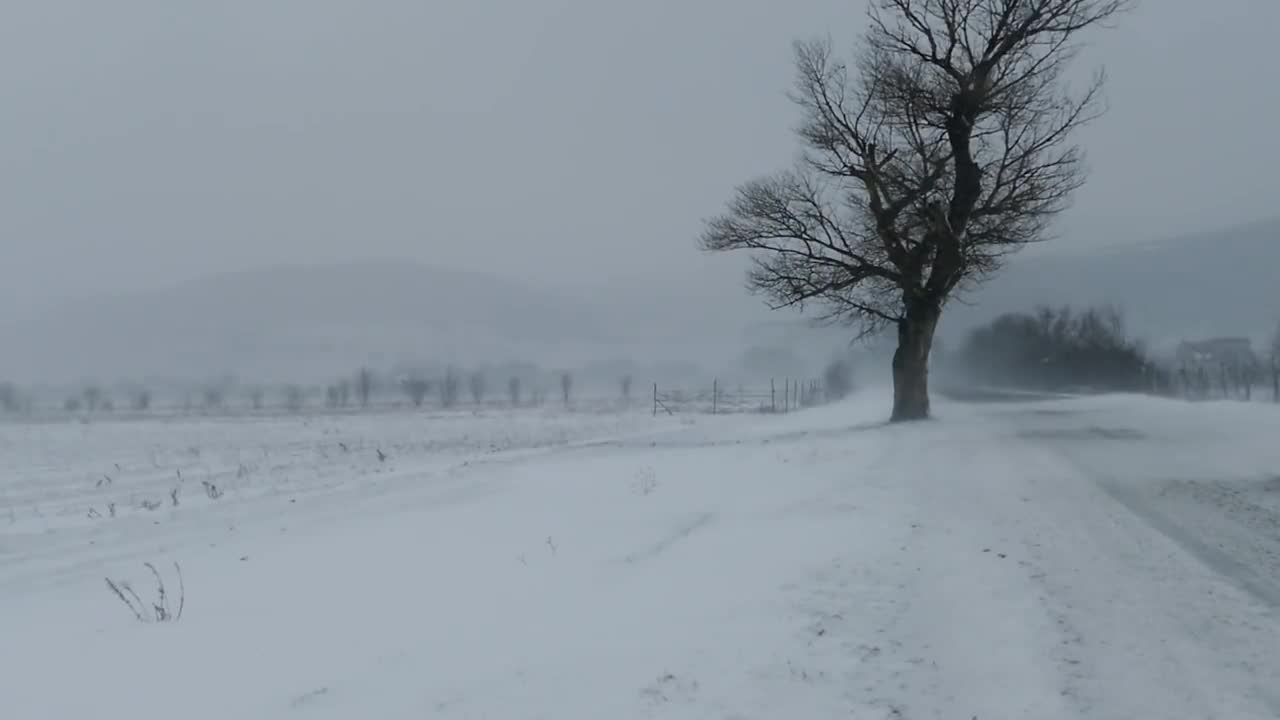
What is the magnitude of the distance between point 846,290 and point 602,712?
69.1 feet

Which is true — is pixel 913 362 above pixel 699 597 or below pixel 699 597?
above

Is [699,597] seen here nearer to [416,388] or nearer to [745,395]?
[745,395]

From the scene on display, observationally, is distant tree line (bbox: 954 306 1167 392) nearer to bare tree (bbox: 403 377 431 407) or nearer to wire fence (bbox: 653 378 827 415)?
wire fence (bbox: 653 378 827 415)

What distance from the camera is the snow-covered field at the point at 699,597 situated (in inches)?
194

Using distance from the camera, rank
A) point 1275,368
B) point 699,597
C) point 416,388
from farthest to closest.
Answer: point 416,388, point 1275,368, point 699,597

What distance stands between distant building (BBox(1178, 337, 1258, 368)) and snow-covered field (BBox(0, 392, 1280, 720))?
5797 cm

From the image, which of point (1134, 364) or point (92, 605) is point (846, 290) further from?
point (1134, 364)

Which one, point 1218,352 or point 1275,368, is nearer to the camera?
point 1275,368

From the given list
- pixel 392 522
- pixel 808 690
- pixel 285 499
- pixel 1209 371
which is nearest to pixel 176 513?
pixel 285 499

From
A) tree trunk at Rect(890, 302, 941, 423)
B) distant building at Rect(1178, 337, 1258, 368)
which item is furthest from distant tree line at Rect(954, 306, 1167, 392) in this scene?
tree trunk at Rect(890, 302, 941, 423)

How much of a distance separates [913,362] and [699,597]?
19.5 meters

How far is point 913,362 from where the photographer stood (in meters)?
24.7

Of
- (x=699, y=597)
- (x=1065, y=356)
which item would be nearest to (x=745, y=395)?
(x=1065, y=356)

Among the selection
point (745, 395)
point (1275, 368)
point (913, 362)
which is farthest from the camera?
point (745, 395)
